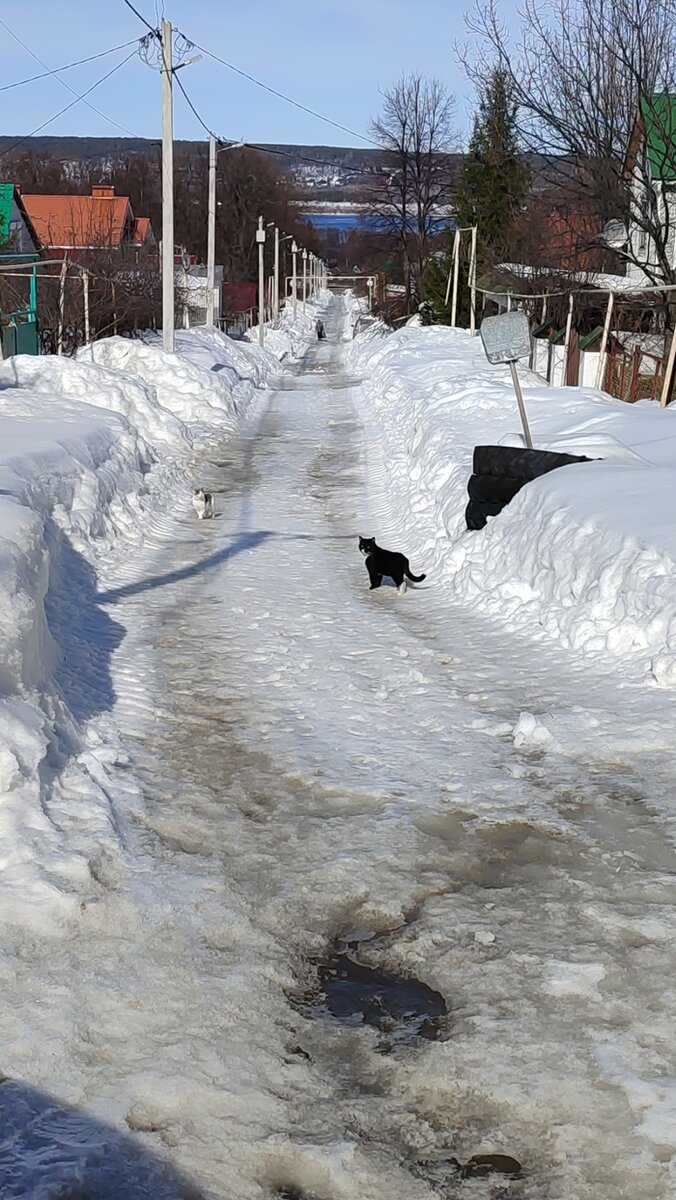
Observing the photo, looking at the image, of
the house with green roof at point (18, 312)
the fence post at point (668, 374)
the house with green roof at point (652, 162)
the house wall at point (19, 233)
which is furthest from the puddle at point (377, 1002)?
the house wall at point (19, 233)

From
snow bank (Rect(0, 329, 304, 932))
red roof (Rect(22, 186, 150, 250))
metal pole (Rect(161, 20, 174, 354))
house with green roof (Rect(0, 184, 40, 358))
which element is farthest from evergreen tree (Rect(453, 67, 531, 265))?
snow bank (Rect(0, 329, 304, 932))

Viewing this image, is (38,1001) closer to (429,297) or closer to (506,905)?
(506,905)

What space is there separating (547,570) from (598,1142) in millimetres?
5929

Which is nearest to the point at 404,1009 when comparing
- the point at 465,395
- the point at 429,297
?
the point at 465,395

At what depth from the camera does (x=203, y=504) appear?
43.3 feet

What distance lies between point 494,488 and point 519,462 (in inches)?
12.3

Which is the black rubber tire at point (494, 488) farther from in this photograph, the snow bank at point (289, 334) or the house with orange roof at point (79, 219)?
the snow bank at point (289, 334)

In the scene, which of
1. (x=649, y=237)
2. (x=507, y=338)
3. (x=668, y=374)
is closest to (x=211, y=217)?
(x=649, y=237)

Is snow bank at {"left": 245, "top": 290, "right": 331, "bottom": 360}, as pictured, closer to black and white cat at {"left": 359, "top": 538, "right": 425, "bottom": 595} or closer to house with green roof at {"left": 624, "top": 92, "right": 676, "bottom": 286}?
house with green roof at {"left": 624, "top": 92, "right": 676, "bottom": 286}

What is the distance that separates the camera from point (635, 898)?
14.3 ft

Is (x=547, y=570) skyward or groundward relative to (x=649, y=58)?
groundward

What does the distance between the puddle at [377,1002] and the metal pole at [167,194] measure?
21393mm

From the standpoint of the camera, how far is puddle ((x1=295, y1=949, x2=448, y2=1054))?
11.9 ft

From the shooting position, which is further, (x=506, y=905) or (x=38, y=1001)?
(x=506, y=905)
